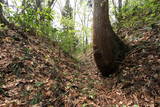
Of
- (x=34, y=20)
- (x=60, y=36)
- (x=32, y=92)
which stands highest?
(x=34, y=20)

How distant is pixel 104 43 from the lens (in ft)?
11.7

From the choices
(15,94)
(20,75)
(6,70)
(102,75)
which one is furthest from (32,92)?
(102,75)

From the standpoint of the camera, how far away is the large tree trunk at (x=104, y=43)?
141 inches

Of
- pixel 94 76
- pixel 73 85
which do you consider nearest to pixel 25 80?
pixel 73 85

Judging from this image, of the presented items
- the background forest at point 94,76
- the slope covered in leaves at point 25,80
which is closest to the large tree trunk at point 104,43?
the background forest at point 94,76

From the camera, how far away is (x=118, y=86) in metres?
2.95

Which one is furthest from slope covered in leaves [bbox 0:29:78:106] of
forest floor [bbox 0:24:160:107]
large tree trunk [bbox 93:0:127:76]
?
large tree trunk [bbox 93:0:127:76]

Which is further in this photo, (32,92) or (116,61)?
(116,61)

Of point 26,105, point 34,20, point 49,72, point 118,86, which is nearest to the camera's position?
point 26,105

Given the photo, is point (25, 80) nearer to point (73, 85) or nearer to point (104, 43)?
point (73, 85)

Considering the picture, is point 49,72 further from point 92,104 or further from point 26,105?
point 92,104

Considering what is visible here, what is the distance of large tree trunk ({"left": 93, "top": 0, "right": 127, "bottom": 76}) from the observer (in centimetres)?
357

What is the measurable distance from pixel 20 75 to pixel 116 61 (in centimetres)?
270

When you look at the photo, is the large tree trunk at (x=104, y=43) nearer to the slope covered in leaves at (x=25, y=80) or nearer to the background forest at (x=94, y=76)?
the background forest at (x=94, y=76)
